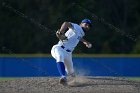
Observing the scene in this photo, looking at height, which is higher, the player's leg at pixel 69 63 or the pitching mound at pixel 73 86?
the player's leg at pixel 69 63

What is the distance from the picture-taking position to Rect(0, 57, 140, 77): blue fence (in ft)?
68.4

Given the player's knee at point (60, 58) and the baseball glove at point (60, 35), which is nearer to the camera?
the baseball glove at point (60, 35)

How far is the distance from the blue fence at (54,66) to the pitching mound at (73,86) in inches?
323

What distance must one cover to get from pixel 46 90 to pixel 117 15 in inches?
839

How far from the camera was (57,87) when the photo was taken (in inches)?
456

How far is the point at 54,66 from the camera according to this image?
2075 cm

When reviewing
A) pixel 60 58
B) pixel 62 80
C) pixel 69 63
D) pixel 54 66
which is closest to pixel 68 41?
pixel 60 58

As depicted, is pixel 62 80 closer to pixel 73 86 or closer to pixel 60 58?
pixel 73 86

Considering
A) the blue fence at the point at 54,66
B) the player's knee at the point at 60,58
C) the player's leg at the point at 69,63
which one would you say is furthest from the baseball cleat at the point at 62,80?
the blue fence at the point at 54,66

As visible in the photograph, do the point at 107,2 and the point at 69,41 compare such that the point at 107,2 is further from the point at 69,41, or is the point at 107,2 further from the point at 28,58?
the point at 69,41

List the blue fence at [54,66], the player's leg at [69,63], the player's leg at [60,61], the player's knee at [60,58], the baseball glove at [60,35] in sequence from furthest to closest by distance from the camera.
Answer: the blue fence at [54,66] → the player's leg at [69,63] → the player's knee at [60,58] → the player's leg at [60,61] → the baseball glove at [60,35]

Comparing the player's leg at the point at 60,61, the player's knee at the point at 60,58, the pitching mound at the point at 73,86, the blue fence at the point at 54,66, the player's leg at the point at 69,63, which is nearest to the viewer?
the pitching mound at the point at 73,86

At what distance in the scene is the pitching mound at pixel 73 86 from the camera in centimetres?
1120

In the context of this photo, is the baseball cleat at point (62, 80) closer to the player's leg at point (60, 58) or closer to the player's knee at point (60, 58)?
the player's leg at point (60, 58)
